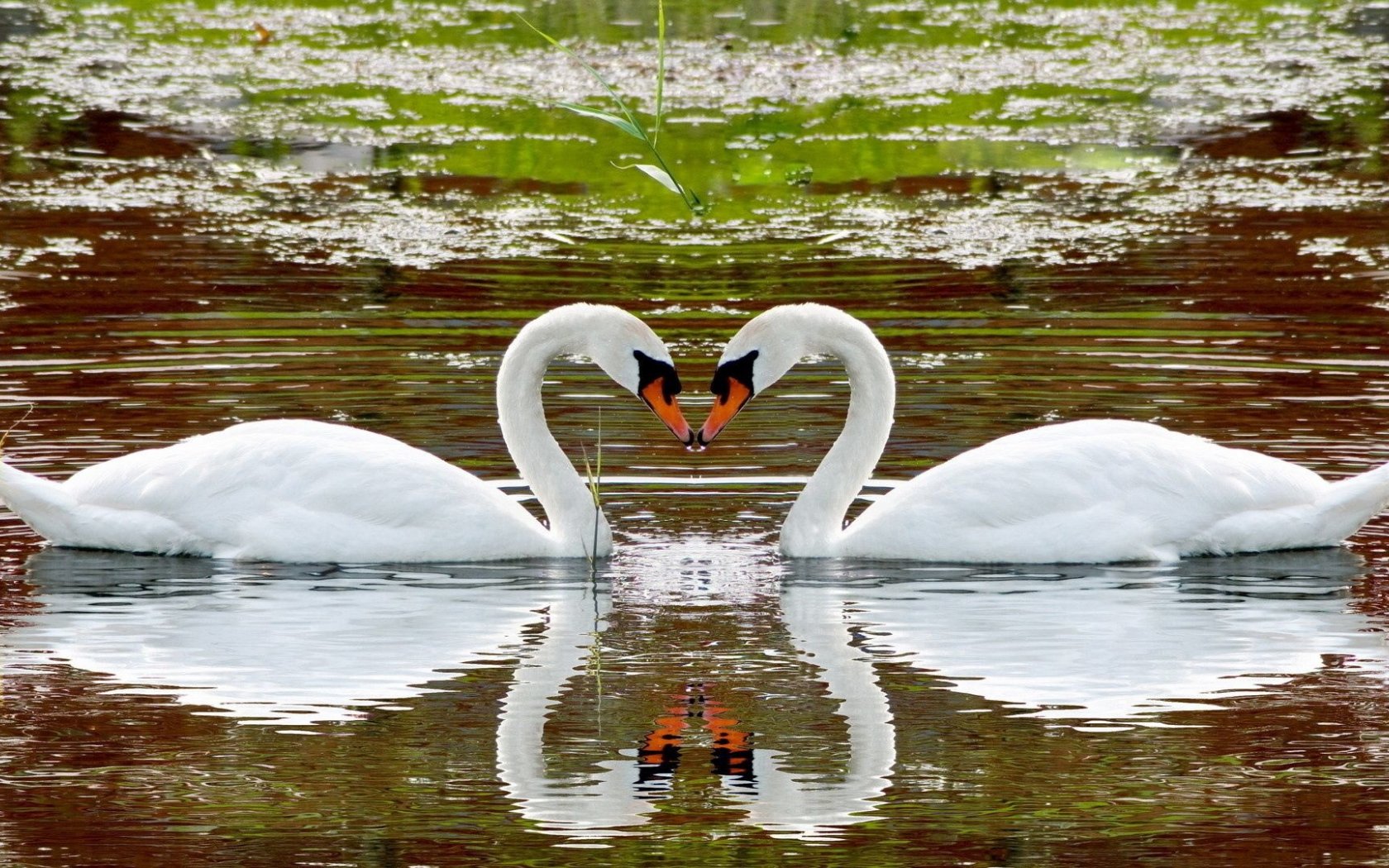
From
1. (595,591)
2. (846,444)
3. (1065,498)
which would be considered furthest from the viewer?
(846,444)

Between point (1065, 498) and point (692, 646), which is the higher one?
point (1065, 498)

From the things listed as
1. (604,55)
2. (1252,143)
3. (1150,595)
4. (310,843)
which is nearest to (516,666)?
(310,843)

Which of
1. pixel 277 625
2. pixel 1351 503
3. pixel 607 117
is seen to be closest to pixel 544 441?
pixel 277 625

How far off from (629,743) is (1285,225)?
35.9 ft

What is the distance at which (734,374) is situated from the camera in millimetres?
9289

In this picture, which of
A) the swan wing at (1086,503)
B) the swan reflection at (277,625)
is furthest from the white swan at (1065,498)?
the swan reflection at (277,625)

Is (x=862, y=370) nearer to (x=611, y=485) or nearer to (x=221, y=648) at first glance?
(x=611, y=485)

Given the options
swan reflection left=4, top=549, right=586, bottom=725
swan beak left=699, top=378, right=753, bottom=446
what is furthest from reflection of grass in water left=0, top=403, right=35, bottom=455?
swan beak left=699, top=378, right=753, bottom=446

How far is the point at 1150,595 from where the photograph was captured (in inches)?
339

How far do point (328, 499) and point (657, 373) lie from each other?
1.36 m

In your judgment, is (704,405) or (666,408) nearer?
(666,408)

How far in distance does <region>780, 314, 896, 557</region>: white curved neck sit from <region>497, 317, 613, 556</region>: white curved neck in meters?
0.77

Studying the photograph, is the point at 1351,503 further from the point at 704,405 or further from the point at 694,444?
the point at 704,405

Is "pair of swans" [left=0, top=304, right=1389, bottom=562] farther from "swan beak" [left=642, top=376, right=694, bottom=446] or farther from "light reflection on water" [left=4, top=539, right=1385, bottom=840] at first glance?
"light reflection on water" [left=4, top=539, right=1385, bottom=840]
